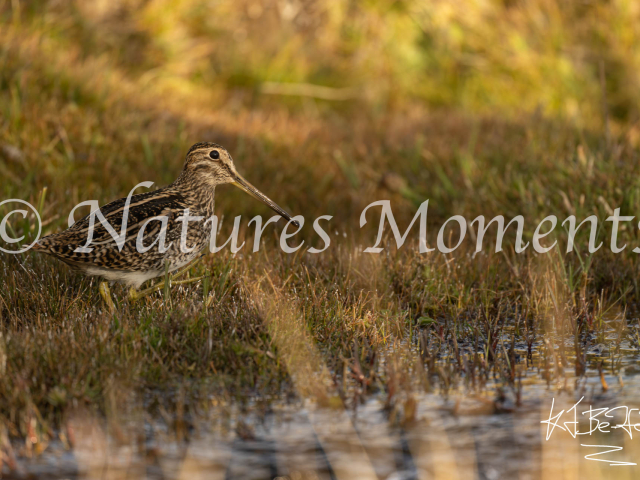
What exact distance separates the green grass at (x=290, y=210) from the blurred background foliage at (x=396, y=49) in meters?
0.06

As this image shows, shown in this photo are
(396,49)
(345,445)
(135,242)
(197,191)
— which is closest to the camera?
(345,445)

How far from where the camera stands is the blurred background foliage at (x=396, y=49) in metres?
11.6

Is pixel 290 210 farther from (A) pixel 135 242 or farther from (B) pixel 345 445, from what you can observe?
(B) pixel 345 445

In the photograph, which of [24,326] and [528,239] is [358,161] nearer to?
[528,239]

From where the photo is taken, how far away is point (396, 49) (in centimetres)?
1351

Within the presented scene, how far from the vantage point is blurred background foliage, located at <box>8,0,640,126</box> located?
11562 millimetres

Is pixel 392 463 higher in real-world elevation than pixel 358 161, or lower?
lower

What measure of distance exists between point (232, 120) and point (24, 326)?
19.9 feet

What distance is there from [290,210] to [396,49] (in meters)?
6.33

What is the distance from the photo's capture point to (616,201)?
662cm

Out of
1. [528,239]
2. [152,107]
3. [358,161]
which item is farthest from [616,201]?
[152,107]
